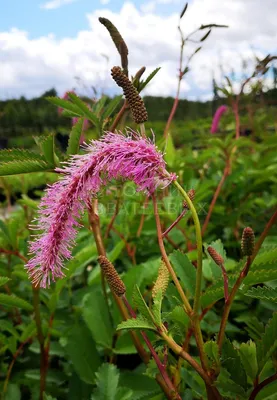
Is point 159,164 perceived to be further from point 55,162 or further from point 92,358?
point 92,358

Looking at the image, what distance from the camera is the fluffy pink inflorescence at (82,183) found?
0.63m

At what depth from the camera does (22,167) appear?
738 mm

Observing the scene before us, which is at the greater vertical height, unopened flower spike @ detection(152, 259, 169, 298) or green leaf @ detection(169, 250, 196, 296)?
unopened flower spike @ detection(152, 259, 169, 298)

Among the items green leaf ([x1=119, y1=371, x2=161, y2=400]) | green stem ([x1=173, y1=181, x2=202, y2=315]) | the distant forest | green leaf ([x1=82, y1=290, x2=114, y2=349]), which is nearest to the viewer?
green stem ([x1=173, y1=181, x2=202, y2=315])

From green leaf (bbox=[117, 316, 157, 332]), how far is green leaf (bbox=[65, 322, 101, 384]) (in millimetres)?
437

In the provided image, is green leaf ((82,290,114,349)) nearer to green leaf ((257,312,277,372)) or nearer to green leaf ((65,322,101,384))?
green leaf ((65,322,101,384))


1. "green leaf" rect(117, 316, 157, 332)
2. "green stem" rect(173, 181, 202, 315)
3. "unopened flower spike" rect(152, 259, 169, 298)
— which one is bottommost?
"green leaf" rect(117, 316, 157, 332)

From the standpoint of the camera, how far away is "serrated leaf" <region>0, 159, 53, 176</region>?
72 cm

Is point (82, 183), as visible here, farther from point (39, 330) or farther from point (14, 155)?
point (39, 330)

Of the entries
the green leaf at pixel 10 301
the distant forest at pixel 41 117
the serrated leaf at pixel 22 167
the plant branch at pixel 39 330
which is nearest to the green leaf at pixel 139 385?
the plant branch at pixel 39 330

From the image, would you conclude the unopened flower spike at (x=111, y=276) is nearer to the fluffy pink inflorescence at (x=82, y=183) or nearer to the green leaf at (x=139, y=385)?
the fluffy pink inflorescence at (x=82, y=183)

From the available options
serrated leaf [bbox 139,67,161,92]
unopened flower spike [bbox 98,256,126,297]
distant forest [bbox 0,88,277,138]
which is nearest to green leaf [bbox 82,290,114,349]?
unopened flower spike [bbox 98,256,126,297]

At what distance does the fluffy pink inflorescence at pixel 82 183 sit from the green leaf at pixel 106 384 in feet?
1.02

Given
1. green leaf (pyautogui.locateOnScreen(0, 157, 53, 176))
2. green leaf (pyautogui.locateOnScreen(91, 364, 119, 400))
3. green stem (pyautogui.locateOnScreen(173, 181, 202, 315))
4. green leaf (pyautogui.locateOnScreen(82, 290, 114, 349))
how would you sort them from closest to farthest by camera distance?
green stem (pyautogui.locateOnScreen(173, 181, 202, 315)) → green leaf (pyautogui.locateOnScreen(0, 157, 53, 176)) → green leaf (pyautogui.locateOnScreen(91, 364, 119, 400)) → green leaf (pyautogui.locateOnScreen(82, 290, 114, 349))
